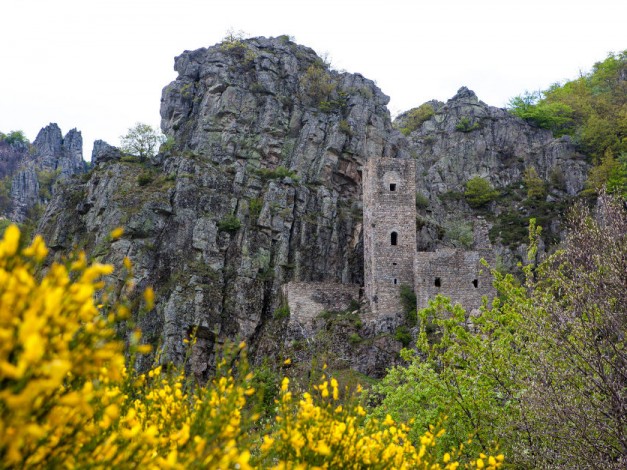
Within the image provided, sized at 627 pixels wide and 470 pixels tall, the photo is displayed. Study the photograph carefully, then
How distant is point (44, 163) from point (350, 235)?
220 feet

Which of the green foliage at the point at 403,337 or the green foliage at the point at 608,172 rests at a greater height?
the green foliage at the point at 608,172

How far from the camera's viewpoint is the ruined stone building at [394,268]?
115ft

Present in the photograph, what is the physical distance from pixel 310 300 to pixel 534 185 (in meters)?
30.5

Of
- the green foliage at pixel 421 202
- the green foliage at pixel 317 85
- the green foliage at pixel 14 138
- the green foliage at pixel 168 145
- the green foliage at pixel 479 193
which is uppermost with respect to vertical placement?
the green foliage at pixel 14 138

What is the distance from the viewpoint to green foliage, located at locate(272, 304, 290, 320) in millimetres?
37625

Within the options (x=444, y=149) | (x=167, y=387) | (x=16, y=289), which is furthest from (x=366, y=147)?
(x=16, y=289)

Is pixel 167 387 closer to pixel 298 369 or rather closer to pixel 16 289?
pixel 16 289

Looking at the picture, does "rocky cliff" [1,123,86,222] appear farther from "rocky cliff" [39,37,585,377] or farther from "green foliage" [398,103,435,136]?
"green foliage" [398,103,435,136]

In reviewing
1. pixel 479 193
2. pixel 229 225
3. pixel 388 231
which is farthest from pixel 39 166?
pixel 388 231

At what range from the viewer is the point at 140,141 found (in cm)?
5266

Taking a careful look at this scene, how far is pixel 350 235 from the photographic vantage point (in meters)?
45.4

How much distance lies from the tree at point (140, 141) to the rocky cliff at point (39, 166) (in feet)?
117

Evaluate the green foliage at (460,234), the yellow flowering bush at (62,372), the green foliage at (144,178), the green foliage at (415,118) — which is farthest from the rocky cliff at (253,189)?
the yellow flowering bush at (62,372)

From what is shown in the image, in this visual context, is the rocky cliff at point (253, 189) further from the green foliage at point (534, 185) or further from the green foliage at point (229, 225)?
the green foliage at point (534, 185)
